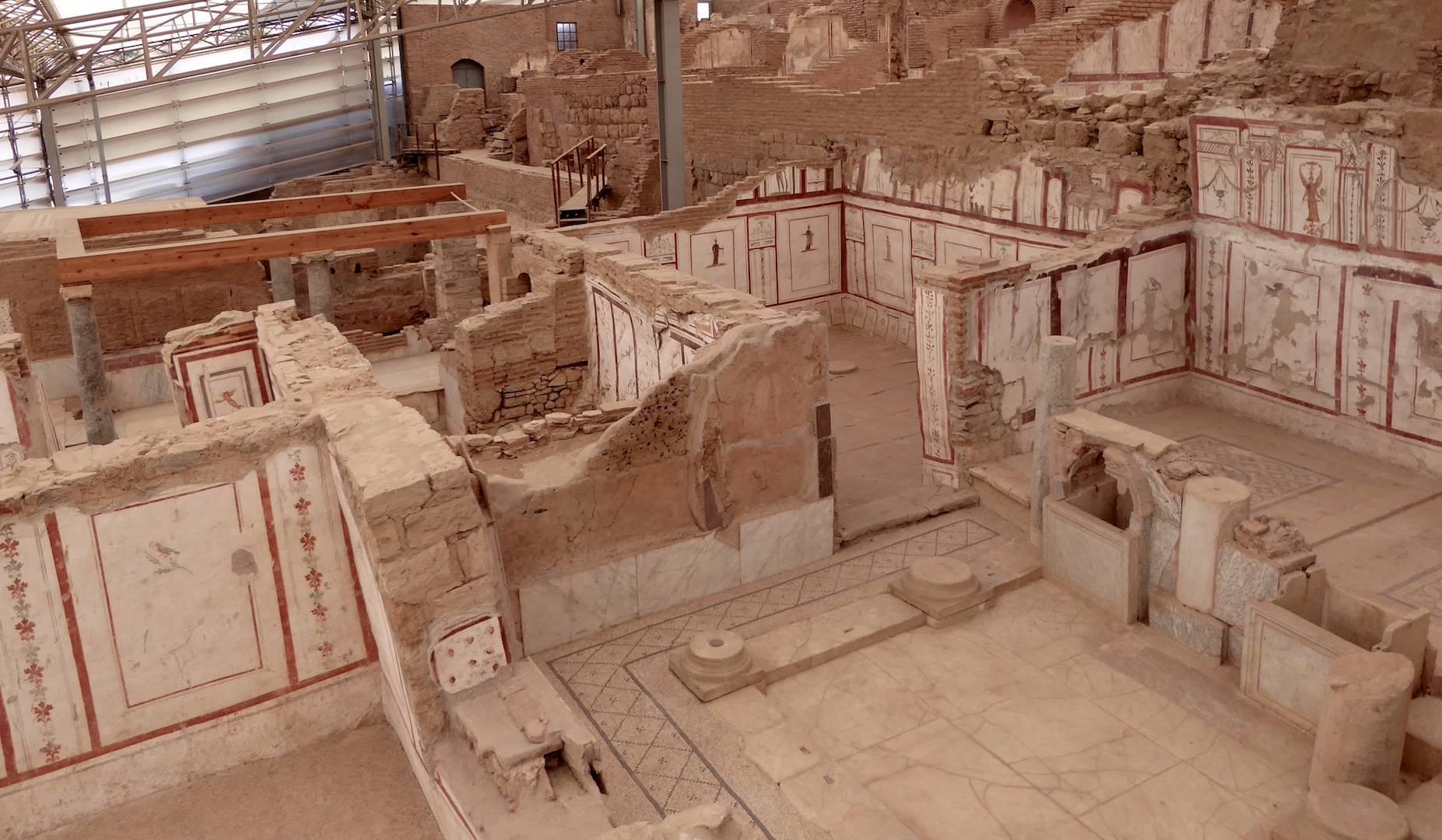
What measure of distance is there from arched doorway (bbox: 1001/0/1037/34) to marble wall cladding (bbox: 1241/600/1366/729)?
13.9 m

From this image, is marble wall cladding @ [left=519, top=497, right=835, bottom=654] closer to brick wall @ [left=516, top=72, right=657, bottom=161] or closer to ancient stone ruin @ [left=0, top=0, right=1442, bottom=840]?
ancient stone ruin @ [left=0, top=0, right=1442, bottom=840]

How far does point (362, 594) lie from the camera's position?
5480 millimetres

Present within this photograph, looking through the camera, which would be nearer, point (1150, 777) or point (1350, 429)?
point (1150, 777)

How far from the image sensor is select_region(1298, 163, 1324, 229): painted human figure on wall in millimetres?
7543

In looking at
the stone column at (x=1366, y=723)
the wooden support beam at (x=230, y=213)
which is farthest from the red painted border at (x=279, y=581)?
the wooden support beam at (x=230, y=213)

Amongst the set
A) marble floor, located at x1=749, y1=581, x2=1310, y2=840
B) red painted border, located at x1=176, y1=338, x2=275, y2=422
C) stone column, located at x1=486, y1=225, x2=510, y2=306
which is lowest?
marble floor, located at x1=749, y1=581, x2=1310, y2=840

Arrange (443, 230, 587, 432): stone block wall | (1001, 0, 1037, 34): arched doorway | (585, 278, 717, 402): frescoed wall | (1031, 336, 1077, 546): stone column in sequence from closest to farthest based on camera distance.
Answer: (1031, 336, 1077, 546): stone column, (585, 278, 717, 402): frescoed wall, (443, 230, 587, 432): stone block wall, (1001, 0, 1037, 34): arched doorway

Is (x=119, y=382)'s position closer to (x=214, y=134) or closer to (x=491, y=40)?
(x=214, y=134)

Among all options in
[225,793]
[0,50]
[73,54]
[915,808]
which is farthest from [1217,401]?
[73,54]

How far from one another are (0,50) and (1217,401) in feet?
45.1

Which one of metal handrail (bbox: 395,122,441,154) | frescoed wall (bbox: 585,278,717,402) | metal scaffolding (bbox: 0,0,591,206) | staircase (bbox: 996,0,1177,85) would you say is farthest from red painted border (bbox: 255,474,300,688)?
metal handrail (bbox: 395,122,441,154)

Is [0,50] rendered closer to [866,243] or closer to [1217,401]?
[866,243]

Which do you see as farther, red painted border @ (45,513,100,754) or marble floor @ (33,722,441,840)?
marble floor @ (33,722,441,840)

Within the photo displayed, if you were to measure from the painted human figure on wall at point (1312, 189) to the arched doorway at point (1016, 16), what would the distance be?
10491 mm
